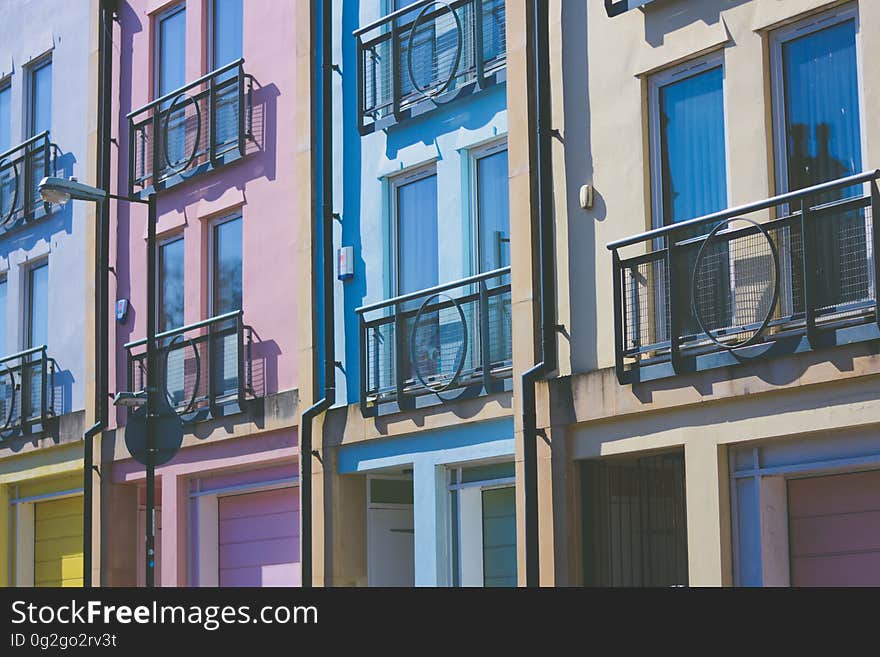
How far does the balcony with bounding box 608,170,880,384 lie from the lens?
39.0ft

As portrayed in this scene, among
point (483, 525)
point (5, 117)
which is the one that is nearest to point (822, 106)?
point (483, 525)

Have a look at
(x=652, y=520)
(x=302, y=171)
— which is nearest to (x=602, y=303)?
(x=652, y=520)

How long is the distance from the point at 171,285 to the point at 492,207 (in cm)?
664

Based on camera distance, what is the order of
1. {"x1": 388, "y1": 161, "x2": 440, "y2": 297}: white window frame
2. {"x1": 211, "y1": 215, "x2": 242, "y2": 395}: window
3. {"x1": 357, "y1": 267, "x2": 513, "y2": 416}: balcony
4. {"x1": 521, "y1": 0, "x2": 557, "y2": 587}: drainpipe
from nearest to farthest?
{"x1": 521, "y1": 0, "x2": 557, "y2": 587}: drainpipe → {"x1": 357, "y1": 267, "x2": 513, "y2": 416}: balcony → {"x1": 388, "y1": 161, "x2": 440, "y2": 297}: white window frame → {"x1": 211, "y1": 215, "x2": 242, "y2": 395}: window

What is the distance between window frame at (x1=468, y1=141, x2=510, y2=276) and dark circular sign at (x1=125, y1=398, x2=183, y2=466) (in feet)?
11.3

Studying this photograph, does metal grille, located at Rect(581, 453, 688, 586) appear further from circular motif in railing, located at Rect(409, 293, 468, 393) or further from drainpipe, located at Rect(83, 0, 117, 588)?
drainpipe, located at Rect(83, 0, 117, 588)

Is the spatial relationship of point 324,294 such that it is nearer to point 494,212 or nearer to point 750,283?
point 494,212

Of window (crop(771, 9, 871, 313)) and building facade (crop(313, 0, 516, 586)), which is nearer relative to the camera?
window (crop(771, 9, 871, 313))

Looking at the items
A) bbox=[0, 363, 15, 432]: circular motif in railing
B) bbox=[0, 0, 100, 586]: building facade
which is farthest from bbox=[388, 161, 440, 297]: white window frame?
bbox=[0, 363, 15, 432]: circular motif in railing

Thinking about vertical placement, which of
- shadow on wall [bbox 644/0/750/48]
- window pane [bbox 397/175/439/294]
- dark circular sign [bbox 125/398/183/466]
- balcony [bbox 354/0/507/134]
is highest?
balcony [bbox 354/0/507/134]

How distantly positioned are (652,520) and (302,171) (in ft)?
21.4

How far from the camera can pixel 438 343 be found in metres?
16.3

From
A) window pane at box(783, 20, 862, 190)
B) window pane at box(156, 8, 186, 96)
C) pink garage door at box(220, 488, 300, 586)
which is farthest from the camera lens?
window pane at box(156, 8, 186, 96)
